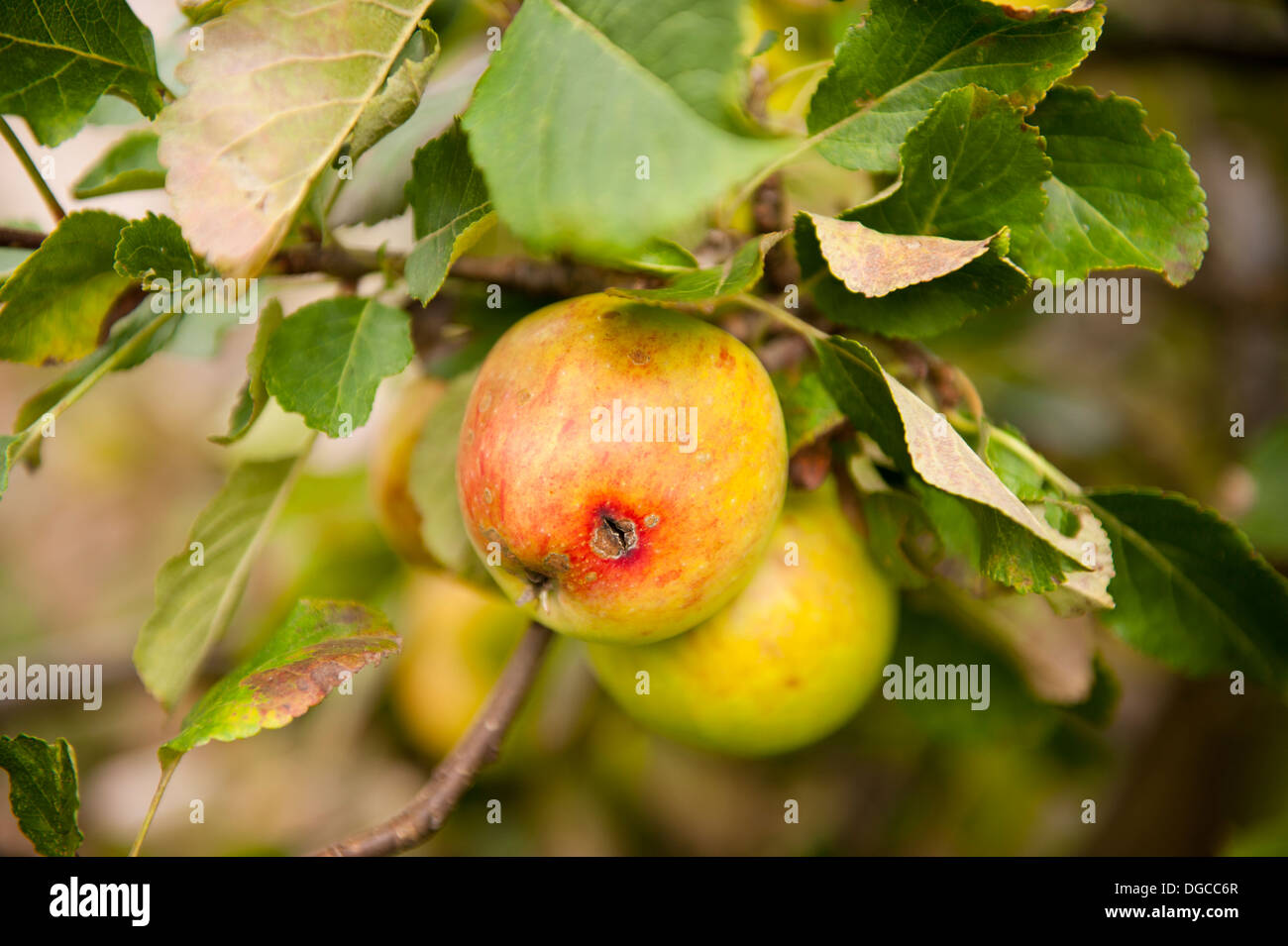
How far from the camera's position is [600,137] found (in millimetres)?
389

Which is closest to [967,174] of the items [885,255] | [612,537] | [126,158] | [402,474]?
[885,255]

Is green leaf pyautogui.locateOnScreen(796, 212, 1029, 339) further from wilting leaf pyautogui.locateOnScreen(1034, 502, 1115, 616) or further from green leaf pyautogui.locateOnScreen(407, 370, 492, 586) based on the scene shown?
green leaf pyautogui.locateOnScreen(407, 370, 492, 586)


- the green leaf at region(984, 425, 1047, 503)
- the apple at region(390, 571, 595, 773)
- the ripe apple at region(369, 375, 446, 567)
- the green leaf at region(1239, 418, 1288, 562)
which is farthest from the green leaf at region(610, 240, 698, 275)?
the green leaf at region(1239, 418, 1288, 562)

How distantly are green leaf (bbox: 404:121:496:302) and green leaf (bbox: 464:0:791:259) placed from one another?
79 millimetres

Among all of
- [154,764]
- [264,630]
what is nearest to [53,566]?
[154,764]

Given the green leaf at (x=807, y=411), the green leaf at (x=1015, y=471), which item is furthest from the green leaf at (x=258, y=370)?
the green leaf at (x=1015, y=471)

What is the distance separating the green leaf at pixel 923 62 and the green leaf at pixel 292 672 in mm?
403

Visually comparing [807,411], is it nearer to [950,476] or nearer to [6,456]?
[950,476]

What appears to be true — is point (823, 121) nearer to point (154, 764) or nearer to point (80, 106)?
point (80, 106)

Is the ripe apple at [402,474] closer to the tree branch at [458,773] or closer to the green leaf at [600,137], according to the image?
the tree branch at [458,773]

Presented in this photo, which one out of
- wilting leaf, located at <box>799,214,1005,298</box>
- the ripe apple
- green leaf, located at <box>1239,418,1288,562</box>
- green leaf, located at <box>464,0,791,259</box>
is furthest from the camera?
green leaf, located at <box>1239,418,1288,562</box>

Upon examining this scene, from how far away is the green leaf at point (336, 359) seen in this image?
1.79ft

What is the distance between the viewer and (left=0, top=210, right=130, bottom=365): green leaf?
1.75 feet

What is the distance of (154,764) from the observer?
145cm
